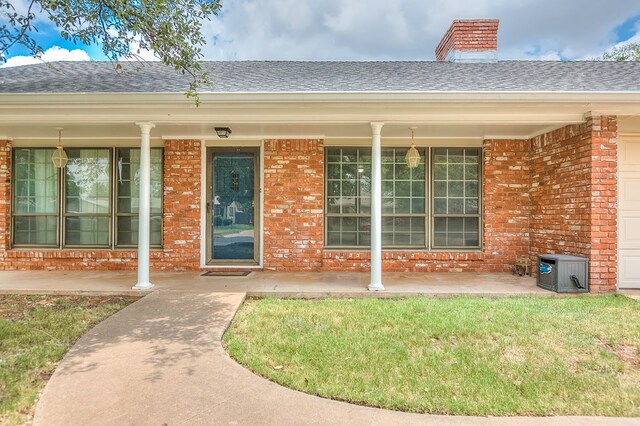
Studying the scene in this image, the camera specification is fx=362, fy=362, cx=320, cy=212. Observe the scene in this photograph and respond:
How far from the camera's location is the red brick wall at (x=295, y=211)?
6.29 meters

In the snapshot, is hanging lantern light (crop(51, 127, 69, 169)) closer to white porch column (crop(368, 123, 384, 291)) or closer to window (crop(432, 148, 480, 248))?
white porch column (crop(368, 123, 384, 291))

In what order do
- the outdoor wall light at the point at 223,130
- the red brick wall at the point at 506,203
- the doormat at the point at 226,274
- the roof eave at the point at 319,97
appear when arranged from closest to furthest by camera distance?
the roof eave at the point at 319,97
the outdoor wall light at the point at 223,130
the doormat at the point at 226,274
the red brick wall at the point at 506,203

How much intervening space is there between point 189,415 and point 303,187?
14.8 ft

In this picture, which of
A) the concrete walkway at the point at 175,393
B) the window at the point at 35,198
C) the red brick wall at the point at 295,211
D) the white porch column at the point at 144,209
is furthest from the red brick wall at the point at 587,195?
the window at the point at 35,198

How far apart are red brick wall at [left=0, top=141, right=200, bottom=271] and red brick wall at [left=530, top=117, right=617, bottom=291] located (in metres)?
5.79

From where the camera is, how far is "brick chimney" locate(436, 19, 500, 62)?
7.60m

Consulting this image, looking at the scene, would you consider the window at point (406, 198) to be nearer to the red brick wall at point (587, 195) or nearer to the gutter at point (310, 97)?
the red brick wall at point (587, 195)

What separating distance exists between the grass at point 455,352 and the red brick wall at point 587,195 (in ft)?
2.20

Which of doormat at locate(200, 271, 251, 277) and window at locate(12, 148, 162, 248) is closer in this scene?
doormat at locate(200, 271, 251, 277)

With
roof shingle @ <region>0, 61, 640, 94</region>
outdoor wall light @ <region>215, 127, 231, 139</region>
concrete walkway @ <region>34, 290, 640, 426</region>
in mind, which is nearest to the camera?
concrete walkway @ <region>34, 290, 640, 426</region>

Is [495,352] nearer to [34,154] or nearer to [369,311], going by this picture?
[369,311]

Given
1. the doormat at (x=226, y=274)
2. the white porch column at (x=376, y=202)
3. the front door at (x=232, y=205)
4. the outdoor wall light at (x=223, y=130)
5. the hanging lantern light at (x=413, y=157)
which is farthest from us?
the front door at (x=232, y=205)

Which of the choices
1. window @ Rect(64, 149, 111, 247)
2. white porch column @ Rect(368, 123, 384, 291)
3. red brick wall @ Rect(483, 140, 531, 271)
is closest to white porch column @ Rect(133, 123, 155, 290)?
window @ Rect(64, 149, 111, 247)

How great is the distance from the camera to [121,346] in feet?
10.1
